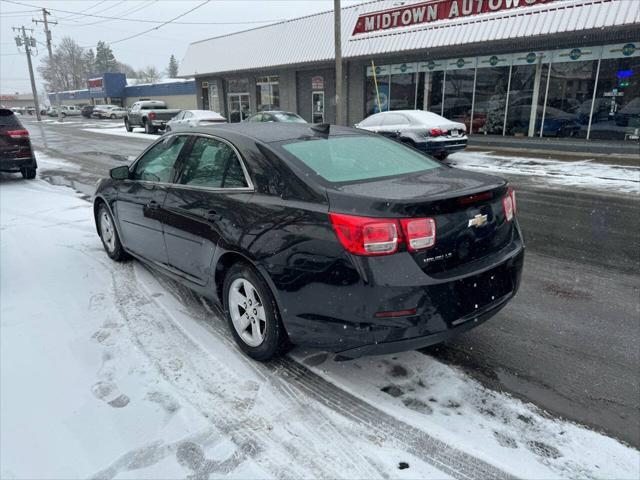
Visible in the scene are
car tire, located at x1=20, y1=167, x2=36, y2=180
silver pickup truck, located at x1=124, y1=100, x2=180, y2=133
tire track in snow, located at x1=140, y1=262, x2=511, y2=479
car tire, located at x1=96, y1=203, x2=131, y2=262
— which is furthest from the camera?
silver pickup truck, located at x1=124, y1=100, x2=180, y2=133

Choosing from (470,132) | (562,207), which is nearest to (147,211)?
(562,207)

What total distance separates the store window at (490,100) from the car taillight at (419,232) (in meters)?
16.7

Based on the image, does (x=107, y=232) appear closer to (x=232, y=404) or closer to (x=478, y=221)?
(x=232, y=404)

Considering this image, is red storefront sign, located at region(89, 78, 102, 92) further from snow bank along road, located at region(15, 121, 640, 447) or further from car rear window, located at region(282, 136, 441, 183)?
car rear window, located at region(282, 136, 441, 183)

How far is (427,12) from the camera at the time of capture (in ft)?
56.7

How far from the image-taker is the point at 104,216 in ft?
17.5

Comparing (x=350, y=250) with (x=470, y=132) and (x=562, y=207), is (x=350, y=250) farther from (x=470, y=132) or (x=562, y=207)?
(x=470, y=132)

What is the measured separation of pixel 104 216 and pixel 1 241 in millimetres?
1867

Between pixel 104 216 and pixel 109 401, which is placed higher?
pixel 104 216

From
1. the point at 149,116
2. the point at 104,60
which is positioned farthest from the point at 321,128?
the point at 104,60

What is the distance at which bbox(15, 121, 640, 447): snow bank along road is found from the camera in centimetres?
284

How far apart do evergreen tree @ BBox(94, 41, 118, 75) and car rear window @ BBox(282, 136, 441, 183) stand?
130895mm

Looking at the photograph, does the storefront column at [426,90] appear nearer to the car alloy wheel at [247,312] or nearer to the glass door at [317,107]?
the glass door at [317,107]

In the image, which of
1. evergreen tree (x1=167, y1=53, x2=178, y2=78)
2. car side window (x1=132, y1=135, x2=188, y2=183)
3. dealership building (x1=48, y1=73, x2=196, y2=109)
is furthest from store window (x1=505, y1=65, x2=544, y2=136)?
evergreen tree (x1=167, y1=53, x2=178, y2=78)
